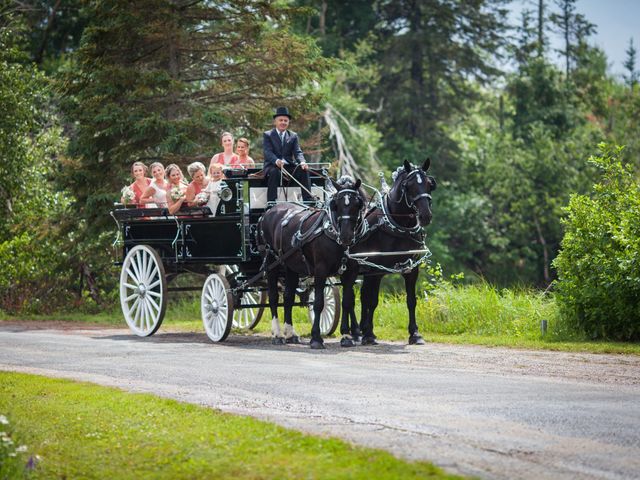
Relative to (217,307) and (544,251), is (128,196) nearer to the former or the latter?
(217,307)

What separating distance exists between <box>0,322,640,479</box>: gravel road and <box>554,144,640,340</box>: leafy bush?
1.70 m

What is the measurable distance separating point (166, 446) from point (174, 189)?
32.4ft

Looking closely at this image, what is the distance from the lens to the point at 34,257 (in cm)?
2534

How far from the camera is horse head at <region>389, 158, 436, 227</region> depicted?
48.0 ft

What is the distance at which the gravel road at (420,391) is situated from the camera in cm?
735

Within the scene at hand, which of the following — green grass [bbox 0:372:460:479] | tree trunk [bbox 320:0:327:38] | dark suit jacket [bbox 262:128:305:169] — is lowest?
green grass [bbox 0:372:460:479]

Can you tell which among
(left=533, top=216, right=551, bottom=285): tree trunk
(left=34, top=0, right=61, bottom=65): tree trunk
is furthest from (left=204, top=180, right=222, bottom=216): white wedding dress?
(left=533, top=216, right=551, bottom=285): tree trunk

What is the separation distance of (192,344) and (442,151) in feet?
100

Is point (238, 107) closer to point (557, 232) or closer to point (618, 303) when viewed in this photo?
point (618, 303)

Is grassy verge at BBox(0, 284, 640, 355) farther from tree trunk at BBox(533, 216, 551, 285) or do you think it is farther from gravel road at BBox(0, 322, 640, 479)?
tree trunk at BBox(533, 216, 551, 285)

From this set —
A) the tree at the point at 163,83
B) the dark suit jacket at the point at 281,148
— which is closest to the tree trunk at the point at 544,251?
the tree at the point at 163,83

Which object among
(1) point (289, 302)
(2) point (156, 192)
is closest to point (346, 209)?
(1) point (289, 302)

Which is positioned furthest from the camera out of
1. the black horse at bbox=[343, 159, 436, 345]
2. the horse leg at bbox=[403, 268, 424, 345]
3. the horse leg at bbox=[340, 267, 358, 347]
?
the horse leg at bbox=[403, 268, 424, 345]

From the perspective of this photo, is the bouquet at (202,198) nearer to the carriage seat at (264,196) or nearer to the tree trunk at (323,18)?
the carriage seat at (264,196)
